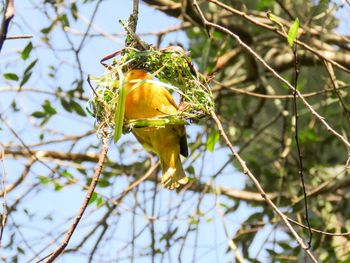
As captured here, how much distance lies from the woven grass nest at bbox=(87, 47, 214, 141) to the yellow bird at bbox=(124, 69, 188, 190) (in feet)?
0.25

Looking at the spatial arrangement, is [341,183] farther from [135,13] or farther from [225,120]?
[135,13]

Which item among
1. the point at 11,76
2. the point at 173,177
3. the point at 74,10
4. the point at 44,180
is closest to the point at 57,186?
the point at 44,180

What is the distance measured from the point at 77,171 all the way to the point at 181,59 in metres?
1.76

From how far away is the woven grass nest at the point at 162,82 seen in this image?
1977 mm

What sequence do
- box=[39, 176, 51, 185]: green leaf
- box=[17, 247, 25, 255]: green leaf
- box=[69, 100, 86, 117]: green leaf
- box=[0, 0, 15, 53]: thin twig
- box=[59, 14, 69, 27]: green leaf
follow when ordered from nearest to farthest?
box=[0, 0, 15, 53]: thin twig, box=[17, 247, 25, 255]: green leaf, box=[59, 14, 69, 27]: green leaf, box=[39, 176, 51, 185]: green leaf, box=[69, 100, 86, 117]: green leaf

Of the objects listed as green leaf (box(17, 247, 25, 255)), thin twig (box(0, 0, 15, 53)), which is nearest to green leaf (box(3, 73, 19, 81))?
green leaf (box(17, 247, 25, 255))

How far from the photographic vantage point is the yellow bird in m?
2.28

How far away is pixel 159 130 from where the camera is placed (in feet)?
7.73

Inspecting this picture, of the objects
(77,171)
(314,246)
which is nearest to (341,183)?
(314,246)

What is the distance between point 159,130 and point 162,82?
0.41m

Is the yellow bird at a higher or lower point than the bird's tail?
higher

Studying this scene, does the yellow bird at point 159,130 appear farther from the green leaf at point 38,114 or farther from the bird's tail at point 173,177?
the green leaf at point 38,114

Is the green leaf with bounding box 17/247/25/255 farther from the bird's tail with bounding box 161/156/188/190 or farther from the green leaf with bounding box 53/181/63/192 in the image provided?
the bird's tail with bounding box 161/156/188/190

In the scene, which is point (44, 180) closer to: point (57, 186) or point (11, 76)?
point (57, 186)
